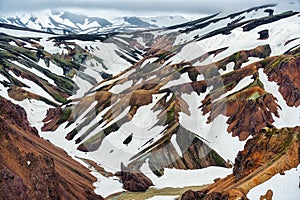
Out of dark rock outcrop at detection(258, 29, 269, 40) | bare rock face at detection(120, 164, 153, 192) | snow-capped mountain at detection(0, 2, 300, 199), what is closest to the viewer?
snow-capped mountain at detection(0, 2, 300, 199)

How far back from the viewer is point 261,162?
5628cm

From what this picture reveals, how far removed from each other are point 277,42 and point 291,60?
164 ft

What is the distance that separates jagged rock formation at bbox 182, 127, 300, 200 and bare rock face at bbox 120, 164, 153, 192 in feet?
73.7

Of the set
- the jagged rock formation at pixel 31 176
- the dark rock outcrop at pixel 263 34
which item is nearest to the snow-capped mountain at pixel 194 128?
the jagged rock formation at pixel 31 176

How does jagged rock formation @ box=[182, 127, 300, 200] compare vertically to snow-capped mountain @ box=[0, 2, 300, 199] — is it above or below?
above

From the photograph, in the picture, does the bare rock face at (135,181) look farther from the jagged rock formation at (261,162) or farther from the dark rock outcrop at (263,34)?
the dark rock outcrop at (263,34)

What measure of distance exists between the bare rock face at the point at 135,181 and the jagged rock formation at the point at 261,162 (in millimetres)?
22478

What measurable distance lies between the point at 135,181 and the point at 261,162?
102ft

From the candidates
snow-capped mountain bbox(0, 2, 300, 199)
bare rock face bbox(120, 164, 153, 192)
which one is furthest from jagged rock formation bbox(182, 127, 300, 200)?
bare rock face bbox(120, 164, 153, 192)

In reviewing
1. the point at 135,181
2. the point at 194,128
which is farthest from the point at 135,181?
the point at 194,128

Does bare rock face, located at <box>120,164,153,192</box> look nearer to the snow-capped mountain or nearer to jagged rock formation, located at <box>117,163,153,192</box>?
jagged rock formation, located at <box>117,163,153,192</box>

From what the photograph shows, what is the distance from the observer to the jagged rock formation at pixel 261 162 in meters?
48.3

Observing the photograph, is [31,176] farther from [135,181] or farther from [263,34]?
[263,34]

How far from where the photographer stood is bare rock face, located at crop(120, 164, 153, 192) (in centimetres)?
8106
